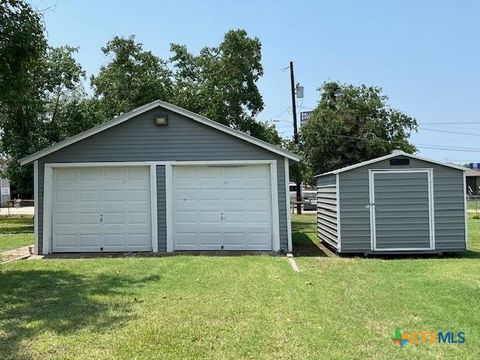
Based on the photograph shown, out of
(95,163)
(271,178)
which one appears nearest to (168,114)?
(95,163)

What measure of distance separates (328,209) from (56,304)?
761 cm

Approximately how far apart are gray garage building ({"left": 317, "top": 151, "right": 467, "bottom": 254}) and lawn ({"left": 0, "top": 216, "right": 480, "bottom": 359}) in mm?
1128

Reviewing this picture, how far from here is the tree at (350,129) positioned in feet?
113

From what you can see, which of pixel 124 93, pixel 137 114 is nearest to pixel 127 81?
pixel 124 93

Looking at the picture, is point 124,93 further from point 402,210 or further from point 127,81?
point 402,210

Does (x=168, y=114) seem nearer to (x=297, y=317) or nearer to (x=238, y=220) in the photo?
(x=238, y=220)

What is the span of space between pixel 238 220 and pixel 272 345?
24.6ft

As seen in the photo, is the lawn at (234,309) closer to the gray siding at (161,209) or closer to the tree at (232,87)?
the gray siding at (161,209)

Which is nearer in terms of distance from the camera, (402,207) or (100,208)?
(402,207)

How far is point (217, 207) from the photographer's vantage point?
Answer: 12.2 m

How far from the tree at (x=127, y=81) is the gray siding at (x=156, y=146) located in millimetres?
9109

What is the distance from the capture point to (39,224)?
12133 millimetres

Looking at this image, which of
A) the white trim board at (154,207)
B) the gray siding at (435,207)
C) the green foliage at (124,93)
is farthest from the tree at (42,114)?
the gray siding at (435,207)

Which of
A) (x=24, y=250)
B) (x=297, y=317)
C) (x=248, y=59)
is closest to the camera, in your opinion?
(x=297, y=317)
